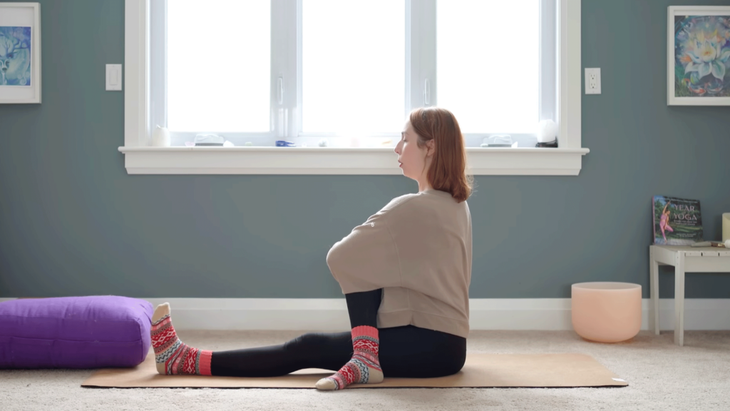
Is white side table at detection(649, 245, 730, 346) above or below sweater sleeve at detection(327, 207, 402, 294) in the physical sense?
below

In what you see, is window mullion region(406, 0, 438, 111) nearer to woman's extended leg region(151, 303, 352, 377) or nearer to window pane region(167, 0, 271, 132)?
window pane region(167, 0, 271, 132)

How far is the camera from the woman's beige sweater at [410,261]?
1868mm

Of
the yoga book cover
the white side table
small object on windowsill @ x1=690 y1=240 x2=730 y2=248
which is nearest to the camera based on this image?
the white side table

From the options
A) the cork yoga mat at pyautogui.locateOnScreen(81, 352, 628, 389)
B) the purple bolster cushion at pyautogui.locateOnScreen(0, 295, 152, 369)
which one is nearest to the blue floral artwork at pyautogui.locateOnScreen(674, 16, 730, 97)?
the cork yoga mat at pyautogui.locateOnScreen(81, 352, 628, 389)

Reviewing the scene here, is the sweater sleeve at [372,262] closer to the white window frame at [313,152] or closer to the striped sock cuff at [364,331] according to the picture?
the striped sock cuff at [364,331]

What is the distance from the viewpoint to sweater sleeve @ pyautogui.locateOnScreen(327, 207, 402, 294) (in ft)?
6.13

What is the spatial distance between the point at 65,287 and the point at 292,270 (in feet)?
3.32

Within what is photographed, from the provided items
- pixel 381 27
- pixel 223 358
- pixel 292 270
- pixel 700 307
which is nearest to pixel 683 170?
pixel 700 307

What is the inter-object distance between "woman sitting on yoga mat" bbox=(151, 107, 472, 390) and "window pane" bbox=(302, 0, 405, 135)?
3.53ft

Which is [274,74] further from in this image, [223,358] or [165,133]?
[223,358]

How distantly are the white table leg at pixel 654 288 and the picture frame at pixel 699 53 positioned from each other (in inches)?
28.0

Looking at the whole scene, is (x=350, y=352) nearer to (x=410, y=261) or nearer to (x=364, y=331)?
(x=364, y=331)

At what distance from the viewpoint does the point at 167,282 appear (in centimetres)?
288

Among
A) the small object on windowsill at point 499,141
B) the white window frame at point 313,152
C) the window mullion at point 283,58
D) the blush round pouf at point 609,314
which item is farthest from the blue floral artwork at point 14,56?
the blush round pouf at point 609,314
